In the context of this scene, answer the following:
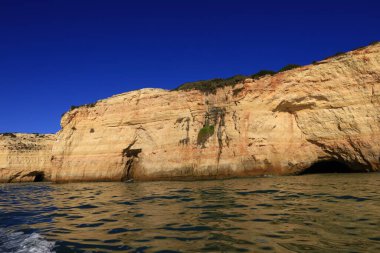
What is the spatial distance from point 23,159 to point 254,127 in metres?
31.3

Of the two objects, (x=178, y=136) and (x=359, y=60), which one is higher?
(x=359, y=60)

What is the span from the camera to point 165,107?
24.4 meters

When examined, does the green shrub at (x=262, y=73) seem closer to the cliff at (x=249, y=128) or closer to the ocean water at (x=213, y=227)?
the cliff at (x=249, y=128)

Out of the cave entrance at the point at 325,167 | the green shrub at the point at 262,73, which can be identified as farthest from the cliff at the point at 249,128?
the cave entrance at the point at 325,167

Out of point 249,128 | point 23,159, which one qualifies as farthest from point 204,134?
point 23,159

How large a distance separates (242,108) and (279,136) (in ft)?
10.1

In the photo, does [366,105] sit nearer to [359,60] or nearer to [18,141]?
[359,60]

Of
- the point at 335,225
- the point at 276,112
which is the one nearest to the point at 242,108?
the point at 276,112

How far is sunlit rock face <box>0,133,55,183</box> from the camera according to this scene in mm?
39312

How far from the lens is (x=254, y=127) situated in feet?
67.7

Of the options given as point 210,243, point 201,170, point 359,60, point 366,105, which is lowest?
point 210,243

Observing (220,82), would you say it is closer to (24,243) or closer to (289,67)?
(289,67)

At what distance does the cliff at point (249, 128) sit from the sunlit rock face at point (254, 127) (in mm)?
58

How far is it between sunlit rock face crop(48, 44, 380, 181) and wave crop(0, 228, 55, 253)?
1496cm
